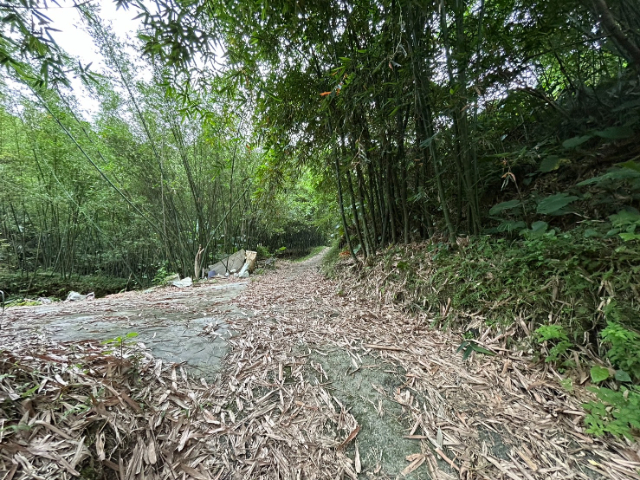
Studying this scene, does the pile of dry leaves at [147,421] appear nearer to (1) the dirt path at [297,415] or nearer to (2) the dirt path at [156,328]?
(1) the dirt path at [297,415]

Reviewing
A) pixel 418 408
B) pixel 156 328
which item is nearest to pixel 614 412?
pixel 418 408

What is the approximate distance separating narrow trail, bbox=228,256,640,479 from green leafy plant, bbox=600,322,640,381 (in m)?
0.20

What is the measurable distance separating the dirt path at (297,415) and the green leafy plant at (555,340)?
0.08 metres

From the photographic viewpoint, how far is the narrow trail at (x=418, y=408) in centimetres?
78

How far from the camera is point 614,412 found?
0.80 m

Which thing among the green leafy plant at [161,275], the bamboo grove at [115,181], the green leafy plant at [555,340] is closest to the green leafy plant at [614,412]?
the green leafy plant at [555,340]

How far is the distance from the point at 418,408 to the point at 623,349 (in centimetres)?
78

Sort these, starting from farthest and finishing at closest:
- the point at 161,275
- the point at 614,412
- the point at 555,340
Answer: the point at 161,275
the point at 555,340
the point at 614,412

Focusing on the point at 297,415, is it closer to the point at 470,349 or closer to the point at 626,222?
the point at 470,349

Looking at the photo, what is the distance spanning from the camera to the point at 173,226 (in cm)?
545

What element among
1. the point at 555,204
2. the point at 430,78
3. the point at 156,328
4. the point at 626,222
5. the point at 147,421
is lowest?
the point at 147,421

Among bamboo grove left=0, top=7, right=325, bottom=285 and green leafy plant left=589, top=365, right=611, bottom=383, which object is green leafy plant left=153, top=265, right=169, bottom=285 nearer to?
bamboo grove left=0, top=7, right=325, bottom=285

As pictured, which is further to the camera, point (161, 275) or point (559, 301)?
point (161, 275)

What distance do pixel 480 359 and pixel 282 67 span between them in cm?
288
